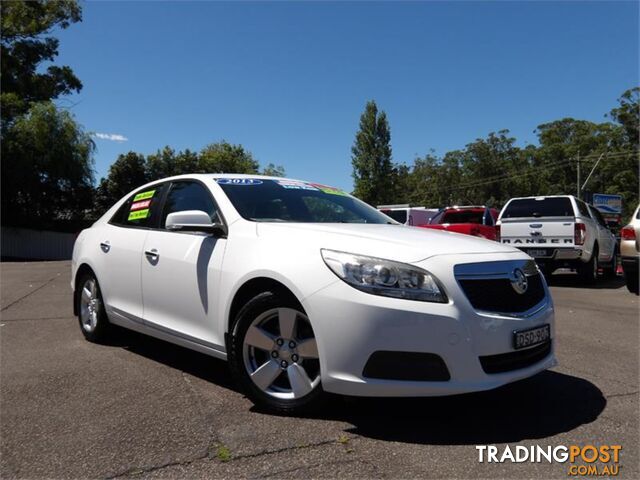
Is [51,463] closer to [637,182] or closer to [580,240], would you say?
[580,240]

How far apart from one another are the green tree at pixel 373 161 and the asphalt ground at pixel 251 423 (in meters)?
46.0

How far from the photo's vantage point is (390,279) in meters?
2.82

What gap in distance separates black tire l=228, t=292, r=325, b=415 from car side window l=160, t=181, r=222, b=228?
0.86 m

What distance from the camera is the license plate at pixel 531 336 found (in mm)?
2949

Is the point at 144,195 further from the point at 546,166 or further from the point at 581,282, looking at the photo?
the point at 546,166

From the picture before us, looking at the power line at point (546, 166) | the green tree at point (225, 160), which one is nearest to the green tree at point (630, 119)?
the power line at point (546, 166)

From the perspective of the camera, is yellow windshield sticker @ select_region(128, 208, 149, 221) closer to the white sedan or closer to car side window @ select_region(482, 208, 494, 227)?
the white sedan

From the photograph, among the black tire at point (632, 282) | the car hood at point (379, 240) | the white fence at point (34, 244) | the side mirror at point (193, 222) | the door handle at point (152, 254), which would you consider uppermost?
the side mirror at point (193, 222)

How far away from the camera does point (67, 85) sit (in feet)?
94.6

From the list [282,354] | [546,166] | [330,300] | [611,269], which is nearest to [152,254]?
[282,354]

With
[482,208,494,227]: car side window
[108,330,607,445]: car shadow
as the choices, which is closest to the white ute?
[482,208,494,227]: car side window

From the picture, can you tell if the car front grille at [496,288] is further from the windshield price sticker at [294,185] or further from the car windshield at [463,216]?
the car windshield at [463,216]

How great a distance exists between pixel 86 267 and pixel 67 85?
27.8 metres

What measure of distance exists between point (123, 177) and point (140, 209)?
3549 centimetres
